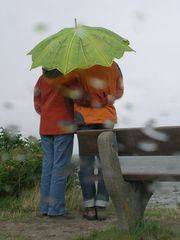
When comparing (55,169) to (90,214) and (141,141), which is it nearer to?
(90,214)

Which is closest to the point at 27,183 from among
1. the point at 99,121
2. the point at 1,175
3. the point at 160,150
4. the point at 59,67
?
the point at 1,175

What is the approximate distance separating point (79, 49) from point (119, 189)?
51.8 inches

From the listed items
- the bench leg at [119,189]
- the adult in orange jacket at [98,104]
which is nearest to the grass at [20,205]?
the adult in orange jacket at [98,104]

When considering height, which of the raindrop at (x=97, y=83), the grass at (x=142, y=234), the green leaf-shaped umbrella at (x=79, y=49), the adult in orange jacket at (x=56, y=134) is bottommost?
the grass at (x=142, y=234)

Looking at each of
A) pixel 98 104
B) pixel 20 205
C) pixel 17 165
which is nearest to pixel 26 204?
pixel 20 205

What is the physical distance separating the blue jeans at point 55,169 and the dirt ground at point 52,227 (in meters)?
0.16

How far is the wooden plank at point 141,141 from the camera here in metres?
4.61

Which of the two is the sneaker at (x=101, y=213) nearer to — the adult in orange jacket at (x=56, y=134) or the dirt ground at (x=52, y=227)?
the dirt ground at (x=52, y=227)

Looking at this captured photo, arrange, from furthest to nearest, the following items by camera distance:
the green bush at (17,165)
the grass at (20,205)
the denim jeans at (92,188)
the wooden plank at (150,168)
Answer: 1. the green bush at (17,165)
2. the grass at (20,205)
3. the denim jeans at (92,188)
4. the wooden plank at (150,168)

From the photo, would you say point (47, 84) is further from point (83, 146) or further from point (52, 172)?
point (83, 146)

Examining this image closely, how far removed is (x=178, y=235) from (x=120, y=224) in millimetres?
491

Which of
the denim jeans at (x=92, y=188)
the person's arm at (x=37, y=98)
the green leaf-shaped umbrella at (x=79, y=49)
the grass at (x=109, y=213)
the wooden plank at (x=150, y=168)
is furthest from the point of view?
the person's arm at (x=37, y=98)

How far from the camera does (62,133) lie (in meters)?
5.99

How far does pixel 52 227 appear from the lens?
18.5 feet
